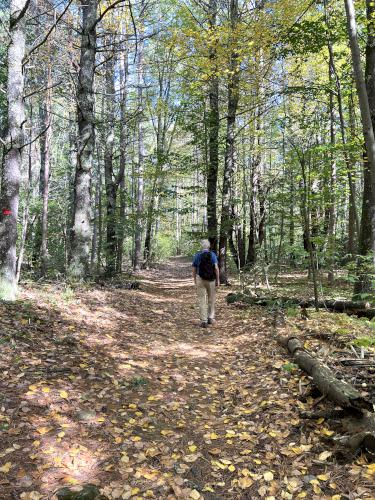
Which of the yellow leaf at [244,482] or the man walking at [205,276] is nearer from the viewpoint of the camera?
the yellow leaf at [244,482]

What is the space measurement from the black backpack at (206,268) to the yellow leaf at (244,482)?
5.22m

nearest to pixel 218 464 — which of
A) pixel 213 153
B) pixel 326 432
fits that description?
pixel 326 432

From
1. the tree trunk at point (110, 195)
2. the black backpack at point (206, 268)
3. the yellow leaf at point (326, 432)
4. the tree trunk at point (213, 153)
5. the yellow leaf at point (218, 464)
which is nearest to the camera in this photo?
the yellow leaf at point (218, 464)

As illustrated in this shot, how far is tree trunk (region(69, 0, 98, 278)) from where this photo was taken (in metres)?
9.95

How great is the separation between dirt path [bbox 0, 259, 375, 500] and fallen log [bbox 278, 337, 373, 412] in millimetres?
255

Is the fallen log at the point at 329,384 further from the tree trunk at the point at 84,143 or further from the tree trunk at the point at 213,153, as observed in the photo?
the tree trunk at the point at 213,153

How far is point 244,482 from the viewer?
10.5ft

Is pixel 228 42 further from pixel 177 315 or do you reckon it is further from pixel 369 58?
pixel 177 315

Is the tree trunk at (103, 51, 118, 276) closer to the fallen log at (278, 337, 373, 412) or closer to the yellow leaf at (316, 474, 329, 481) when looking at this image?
the fallen log at (278, 337, 373, 412)

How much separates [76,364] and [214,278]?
3.99 metres

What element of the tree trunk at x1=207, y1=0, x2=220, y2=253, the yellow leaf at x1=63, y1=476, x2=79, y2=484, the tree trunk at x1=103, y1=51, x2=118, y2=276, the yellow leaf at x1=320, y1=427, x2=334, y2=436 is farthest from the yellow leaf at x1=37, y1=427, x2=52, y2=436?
the tree trunk at x1=207, y1=0, x2=220, y2=253

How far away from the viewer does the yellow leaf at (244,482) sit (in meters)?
3.14

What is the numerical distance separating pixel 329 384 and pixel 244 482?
147 cm

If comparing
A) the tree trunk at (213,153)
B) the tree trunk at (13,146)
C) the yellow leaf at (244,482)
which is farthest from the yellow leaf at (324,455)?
the tree trunk at (213,153)
